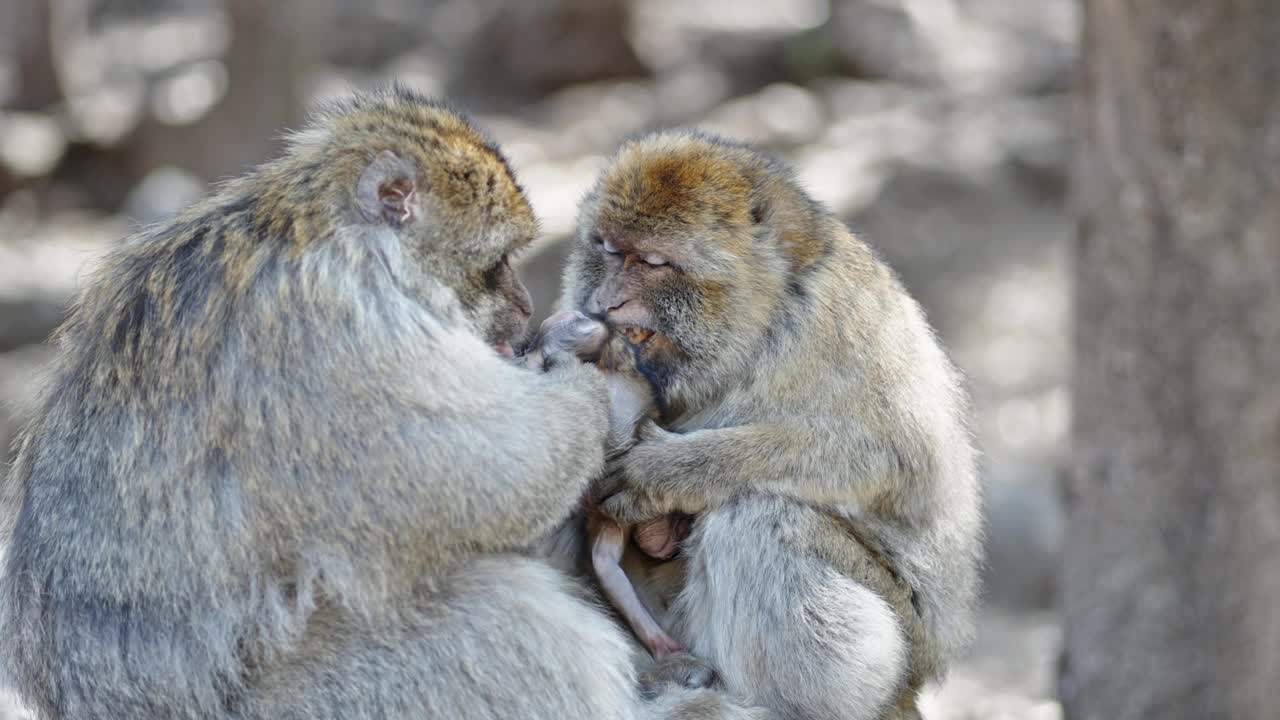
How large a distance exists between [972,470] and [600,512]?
50.6 inches

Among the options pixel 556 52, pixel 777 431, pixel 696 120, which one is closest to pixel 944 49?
pixel 696 120

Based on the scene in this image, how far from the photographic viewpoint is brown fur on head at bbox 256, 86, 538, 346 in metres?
3.85

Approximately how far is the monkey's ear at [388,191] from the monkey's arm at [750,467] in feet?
3.21

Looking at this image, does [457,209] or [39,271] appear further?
[39,271]

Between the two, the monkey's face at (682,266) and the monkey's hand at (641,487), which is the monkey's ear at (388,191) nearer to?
the monkey's face at (682,266)

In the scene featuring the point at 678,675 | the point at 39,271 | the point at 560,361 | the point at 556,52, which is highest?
the point at 556,52

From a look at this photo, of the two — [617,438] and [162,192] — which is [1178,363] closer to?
[617,438]

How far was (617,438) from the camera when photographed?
4.31 meters

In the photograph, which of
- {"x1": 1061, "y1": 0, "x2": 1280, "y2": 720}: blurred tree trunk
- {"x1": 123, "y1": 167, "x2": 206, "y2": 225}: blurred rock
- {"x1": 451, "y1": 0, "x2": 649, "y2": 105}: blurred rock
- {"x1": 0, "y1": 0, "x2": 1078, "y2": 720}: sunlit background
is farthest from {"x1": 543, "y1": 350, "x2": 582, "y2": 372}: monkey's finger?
{"x1": 451, "y1": 0, "x2": 649, "y2": 105}: blurred rock

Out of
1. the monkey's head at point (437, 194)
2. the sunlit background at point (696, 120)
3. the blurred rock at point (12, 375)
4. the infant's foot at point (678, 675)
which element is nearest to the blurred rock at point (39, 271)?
the sunlit background at point (696, 120)

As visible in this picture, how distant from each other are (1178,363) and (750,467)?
2805 mm

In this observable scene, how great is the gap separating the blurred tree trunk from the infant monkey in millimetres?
2845

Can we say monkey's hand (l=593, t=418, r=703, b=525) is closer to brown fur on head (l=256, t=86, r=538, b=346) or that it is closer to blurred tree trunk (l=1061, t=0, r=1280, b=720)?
brown fur on head (l=256, t=86, r=538, b=346)

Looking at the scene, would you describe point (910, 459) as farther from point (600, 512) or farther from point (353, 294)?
point (353, 294)
